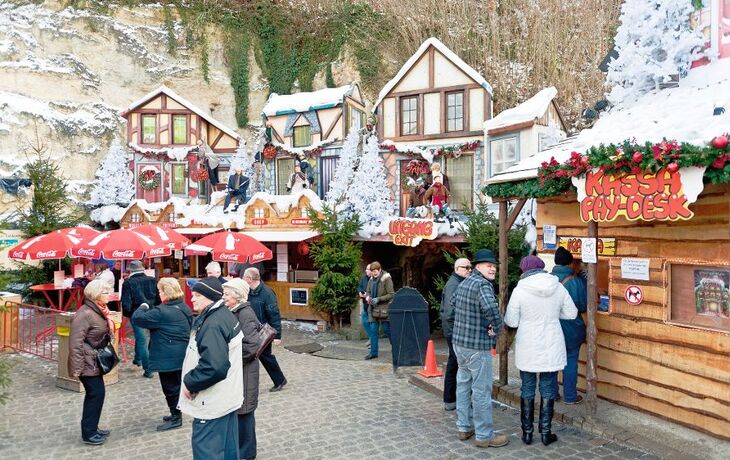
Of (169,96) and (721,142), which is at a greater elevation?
(169,96)

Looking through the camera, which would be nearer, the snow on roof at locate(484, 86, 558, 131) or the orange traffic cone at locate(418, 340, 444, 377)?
the orange traffic cone at locate(418, 340, 444, 377)

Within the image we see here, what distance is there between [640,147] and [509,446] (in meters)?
3.31

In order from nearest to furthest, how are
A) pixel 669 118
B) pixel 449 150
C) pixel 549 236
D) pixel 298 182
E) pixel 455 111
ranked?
pixel 669 118 → pixel 549 236 → pixel 449 150 → pixel 455 111 → pixel 298 182

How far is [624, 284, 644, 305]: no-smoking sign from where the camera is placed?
6203 mm

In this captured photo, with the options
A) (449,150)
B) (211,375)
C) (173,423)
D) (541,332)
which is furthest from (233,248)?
(211,375)

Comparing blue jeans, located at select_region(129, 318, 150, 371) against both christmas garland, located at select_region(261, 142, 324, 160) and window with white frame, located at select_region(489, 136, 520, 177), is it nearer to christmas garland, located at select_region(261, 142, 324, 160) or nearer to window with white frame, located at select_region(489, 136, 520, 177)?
window with white frame, located at select_region(489, 136, 520, 177)

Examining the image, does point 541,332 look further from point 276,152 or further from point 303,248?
point 276,152

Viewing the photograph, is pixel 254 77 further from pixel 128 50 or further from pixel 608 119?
pixel 608 119

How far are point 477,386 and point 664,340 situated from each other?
7.49 feet

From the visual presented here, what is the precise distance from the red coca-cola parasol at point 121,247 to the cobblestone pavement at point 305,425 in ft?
9.30

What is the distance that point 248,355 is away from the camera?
497 centimetres

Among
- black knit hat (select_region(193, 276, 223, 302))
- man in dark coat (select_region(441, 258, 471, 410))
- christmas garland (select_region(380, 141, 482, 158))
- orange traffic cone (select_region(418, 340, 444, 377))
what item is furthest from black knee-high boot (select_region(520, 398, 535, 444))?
christmas garland (select_region(380, 141, 482, 158))

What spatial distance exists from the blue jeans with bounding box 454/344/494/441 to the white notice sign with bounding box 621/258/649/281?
86.7 inches

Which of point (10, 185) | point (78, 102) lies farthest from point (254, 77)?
point (10, 185)
